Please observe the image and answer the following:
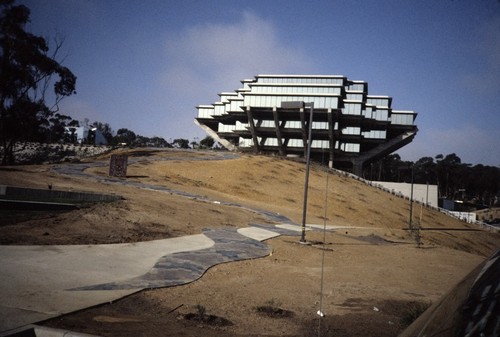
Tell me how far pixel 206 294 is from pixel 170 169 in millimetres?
30492

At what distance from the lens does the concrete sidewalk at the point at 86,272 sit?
3.95 meters

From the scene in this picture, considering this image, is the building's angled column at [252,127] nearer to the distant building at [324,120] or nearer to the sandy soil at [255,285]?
the distant building at [324,120]

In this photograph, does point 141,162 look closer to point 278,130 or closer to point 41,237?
point 41,237

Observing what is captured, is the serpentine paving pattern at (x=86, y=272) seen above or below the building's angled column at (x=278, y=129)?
below

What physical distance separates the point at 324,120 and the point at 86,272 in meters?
64.9

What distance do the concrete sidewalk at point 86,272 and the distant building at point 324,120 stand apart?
5874 cm

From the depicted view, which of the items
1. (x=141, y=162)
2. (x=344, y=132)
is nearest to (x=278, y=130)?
(x=344, y=132)

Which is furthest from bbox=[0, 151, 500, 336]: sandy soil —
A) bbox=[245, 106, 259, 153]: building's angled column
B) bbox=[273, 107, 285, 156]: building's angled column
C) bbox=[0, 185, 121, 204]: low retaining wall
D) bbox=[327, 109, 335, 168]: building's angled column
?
bbox=[245, 106, 259, 153]: building's angled column

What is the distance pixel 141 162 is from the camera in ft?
124

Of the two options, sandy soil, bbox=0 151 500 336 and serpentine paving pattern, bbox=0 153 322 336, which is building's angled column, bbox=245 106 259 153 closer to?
sandy soil, bbox=0 151 500 336

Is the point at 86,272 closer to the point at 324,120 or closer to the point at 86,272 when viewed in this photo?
the point at 86,272

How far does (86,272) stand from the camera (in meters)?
5.66

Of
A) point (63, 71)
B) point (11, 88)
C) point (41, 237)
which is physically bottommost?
point (41, 237)

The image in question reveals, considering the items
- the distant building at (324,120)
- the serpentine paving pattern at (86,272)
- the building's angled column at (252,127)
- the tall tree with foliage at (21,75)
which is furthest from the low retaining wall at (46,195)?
the building's angled column at (252,127)
